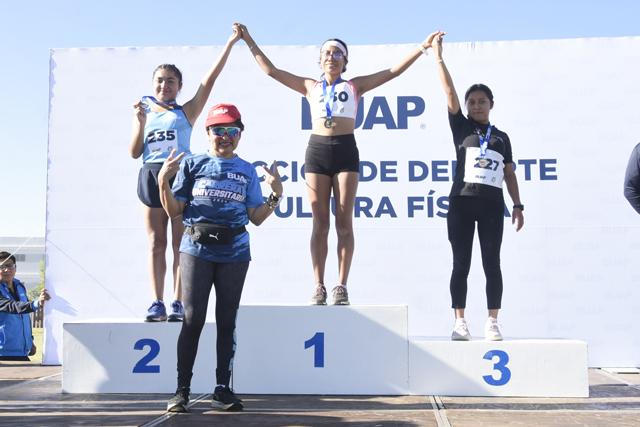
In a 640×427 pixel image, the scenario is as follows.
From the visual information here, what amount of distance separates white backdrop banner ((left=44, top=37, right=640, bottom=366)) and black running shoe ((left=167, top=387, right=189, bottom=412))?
2414mm

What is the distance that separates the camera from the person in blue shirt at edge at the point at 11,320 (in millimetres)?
4961

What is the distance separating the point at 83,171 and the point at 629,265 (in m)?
4.61

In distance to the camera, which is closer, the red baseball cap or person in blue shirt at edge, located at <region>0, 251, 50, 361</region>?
the red baseball cap

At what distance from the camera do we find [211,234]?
2.75 metres

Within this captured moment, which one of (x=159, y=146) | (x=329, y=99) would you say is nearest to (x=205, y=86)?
(x=159, y=146)

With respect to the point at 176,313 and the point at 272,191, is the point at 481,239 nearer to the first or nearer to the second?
the point at 272,191

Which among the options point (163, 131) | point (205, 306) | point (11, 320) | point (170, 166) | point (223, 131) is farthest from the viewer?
point (11, 320)

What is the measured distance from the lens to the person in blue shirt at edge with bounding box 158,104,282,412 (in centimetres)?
276

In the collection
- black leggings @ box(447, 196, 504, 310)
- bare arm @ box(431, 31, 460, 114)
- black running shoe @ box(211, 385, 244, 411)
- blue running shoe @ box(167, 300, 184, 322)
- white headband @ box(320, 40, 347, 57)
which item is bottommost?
black running shoe @ box(211, 385, 244, 411)

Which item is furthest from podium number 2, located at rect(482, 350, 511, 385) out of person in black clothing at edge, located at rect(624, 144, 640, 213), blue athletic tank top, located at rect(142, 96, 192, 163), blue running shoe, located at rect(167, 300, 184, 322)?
blue athletic tank top, located at rect(142, 96, 192, 163)

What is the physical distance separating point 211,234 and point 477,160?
1.58 metres

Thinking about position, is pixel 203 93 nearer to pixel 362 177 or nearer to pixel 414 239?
pixel 362 177

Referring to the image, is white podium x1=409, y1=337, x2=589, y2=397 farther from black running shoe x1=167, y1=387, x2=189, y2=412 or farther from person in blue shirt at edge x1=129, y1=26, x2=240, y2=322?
person in blue shirt at edge x1=129, y1=26, x2=240, y2=322

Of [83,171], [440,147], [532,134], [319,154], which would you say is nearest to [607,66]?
[532,134]
